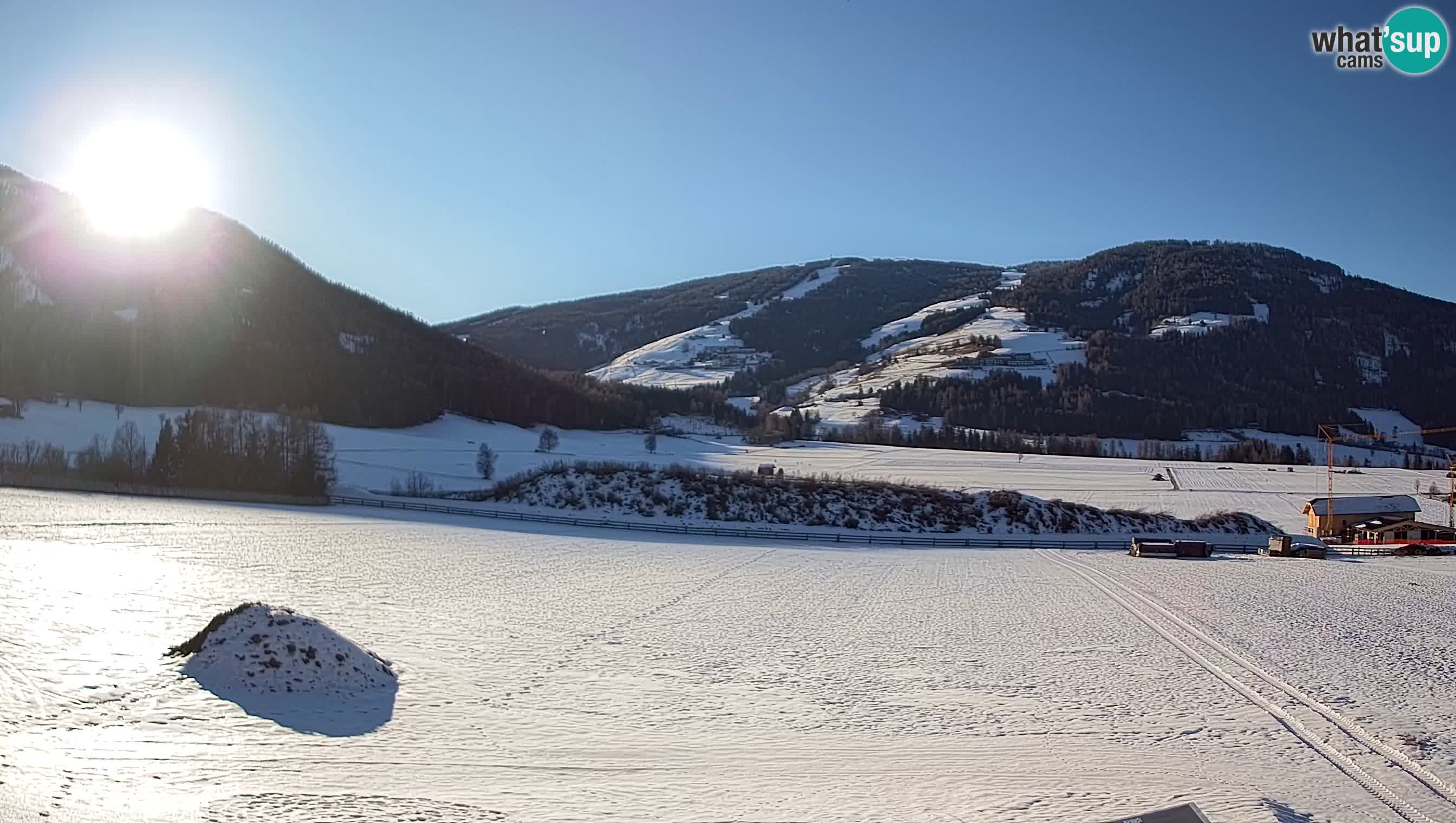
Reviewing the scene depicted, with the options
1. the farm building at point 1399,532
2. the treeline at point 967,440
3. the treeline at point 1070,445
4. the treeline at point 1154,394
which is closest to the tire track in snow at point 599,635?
the farm building at point 1399,532

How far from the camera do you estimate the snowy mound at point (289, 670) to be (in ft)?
44.0

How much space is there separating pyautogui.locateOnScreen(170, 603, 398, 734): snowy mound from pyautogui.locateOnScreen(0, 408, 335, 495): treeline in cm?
5185

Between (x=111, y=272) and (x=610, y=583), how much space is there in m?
119

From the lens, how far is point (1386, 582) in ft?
120

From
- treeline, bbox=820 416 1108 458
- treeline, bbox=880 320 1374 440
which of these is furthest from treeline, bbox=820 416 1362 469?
treeline, bbox=880 320 1374 440

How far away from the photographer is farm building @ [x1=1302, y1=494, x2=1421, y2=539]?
63.4 meters

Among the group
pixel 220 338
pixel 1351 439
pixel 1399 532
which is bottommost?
pixel 1399 532

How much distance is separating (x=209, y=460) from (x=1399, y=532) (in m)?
82.8

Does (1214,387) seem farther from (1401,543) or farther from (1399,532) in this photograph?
(1401,543)

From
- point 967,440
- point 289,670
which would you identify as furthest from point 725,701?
point 967,440

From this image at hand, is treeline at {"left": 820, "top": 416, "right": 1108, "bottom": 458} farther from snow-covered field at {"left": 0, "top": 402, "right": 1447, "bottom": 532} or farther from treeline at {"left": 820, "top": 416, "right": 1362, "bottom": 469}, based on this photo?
snow-covered field at {"left": 0, "top": 402, "right": 1447, "bottom": 532}

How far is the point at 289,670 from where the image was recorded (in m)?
14.3

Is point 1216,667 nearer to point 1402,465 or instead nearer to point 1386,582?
point 1386,582

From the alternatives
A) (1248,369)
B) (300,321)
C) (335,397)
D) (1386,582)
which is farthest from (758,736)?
(1248,369)
